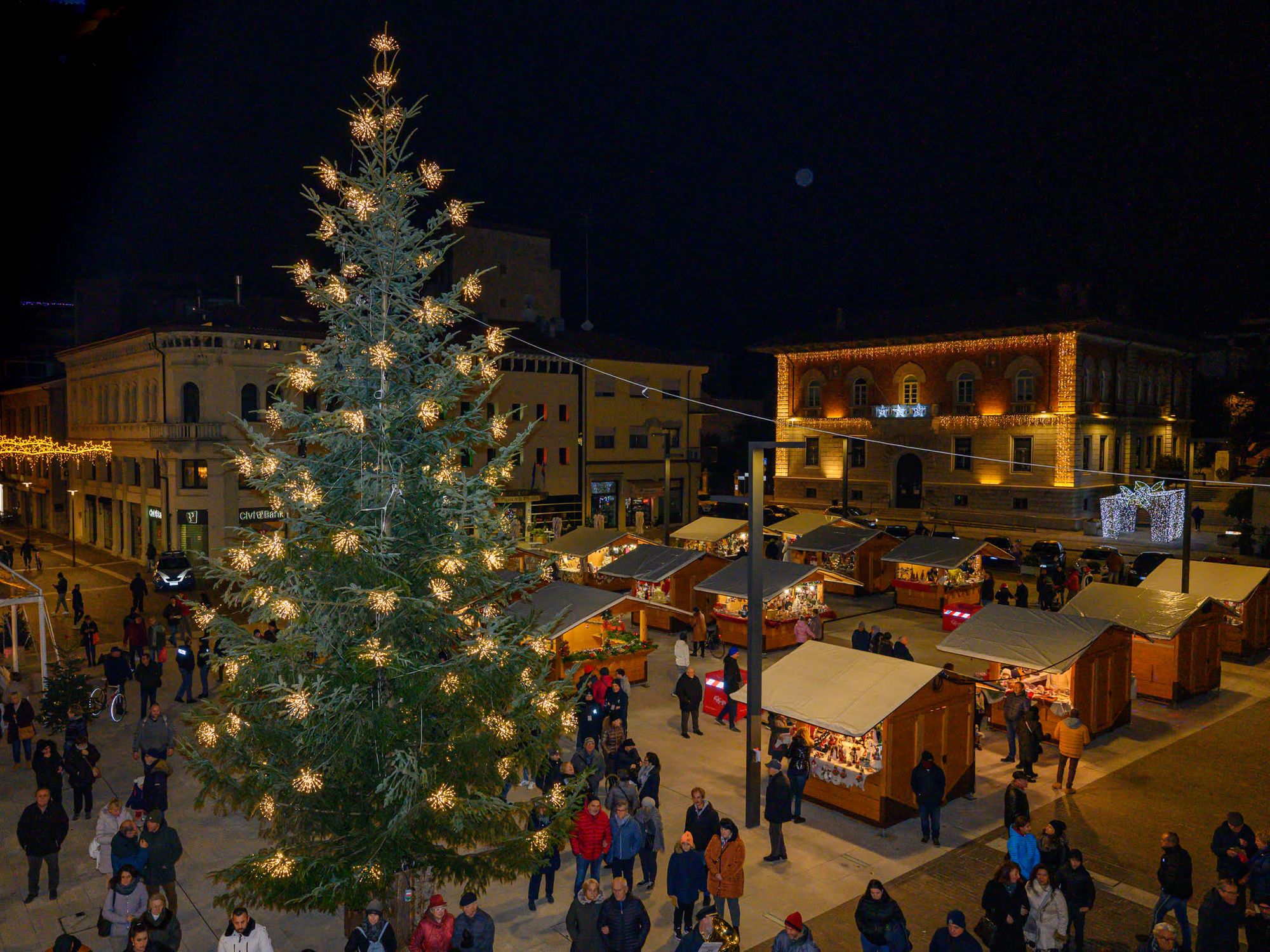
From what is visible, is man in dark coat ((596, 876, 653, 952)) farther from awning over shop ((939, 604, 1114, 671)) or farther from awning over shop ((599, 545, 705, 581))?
awning over shop ((599, 545, 705, 581))

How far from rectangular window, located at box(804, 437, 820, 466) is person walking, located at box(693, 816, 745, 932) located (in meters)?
51.0

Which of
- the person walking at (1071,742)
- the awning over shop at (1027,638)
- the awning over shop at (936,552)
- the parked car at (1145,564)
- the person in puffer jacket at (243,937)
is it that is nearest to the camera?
the person in puffer jacket at (243,937)

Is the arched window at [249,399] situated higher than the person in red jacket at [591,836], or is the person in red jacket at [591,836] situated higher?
the arched window at [249,399]

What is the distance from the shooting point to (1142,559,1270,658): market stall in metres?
22.3

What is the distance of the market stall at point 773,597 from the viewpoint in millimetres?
22719

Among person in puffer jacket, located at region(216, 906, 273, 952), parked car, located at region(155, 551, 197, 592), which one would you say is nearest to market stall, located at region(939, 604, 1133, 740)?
person in puffer jacket, located at region(216, 906, 273, 952)

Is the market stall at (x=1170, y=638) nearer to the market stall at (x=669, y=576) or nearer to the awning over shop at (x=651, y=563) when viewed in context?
the market stall at (x=669, y=576)

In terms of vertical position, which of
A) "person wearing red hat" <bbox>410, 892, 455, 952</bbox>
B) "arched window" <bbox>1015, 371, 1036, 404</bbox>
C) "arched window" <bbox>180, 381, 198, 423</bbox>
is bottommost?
"person wearing red hat" <bbox>410, 892, 455, 952</bbox>

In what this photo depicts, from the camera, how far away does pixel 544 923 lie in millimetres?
10000

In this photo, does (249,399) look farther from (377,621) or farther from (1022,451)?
(1022,451)

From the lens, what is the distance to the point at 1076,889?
916 centimetres

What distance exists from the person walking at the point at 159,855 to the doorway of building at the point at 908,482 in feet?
171

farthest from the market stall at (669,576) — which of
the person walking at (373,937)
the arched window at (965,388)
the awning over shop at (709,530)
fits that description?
the arched window at (965,388)

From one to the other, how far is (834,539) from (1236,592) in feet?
40.5
